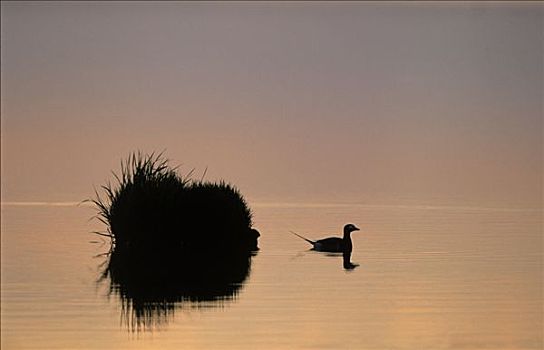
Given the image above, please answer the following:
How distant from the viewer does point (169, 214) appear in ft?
82.0

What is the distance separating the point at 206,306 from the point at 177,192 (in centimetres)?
784

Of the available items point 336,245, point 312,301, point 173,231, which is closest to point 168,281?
point 312,301

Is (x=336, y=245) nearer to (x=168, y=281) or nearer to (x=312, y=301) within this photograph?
(x=168, y=281)

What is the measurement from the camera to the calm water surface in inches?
594

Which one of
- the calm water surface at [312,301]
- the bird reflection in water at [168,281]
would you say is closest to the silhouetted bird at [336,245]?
the calm water surface at [312,301]

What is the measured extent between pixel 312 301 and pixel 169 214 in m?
7.35

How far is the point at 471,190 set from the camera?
206 feet

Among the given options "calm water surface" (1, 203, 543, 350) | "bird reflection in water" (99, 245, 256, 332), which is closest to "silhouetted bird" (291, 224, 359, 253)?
"calm water surface" (1, 203, 543, 350)

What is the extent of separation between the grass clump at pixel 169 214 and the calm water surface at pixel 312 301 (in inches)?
29.7

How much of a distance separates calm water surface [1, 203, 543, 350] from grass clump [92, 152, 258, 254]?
0.75 m

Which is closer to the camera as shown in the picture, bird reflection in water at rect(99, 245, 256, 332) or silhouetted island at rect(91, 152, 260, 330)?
bird reflection in water at rect(99, 245, 256, 332)

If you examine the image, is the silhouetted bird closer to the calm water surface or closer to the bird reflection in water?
the calm water surface

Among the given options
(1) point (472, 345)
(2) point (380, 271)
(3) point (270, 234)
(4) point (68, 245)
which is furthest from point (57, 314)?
(3) point (270, 234)

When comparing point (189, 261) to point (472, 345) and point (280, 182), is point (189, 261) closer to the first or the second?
point (472, 345)
